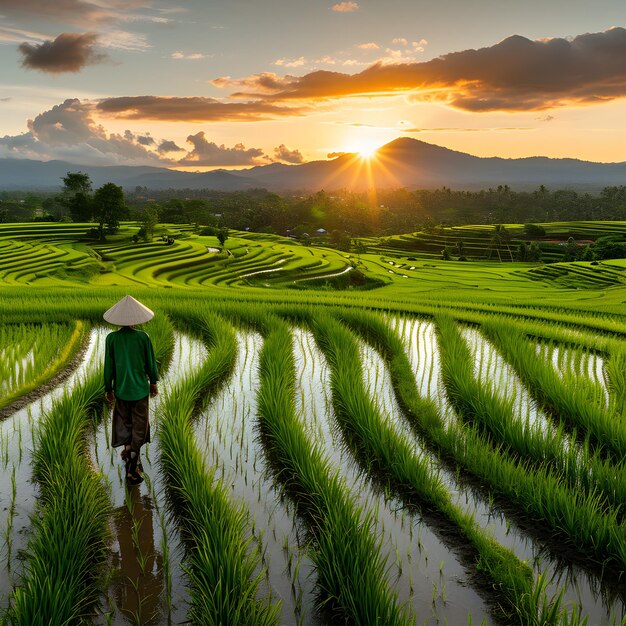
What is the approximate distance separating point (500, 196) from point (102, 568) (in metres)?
122

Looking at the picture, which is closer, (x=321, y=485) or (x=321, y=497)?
(x=321, y=497)

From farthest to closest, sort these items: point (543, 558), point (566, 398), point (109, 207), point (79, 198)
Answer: point (79, 198)
point (109, 207)
point (566, 398)
point (543, 558)

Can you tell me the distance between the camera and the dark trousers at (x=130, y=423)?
3979mm

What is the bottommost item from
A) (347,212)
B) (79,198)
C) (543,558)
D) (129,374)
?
(543,558)

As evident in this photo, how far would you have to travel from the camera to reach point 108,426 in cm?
476

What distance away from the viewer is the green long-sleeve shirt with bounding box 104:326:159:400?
3.96 metres

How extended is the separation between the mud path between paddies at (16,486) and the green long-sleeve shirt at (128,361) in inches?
37.2

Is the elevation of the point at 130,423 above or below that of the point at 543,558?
above

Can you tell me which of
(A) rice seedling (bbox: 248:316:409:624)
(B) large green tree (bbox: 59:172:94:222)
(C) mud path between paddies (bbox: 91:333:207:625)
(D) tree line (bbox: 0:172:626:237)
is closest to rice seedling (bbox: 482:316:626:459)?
(A) rice seedling (bbox: 248:316:409:624)

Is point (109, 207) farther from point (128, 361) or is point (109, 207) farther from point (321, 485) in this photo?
point (321, 485)

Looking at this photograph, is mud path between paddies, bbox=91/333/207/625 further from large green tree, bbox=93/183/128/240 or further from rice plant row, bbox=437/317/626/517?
large green tree, bbox=93/183/128/240

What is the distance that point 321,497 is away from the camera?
133 inches

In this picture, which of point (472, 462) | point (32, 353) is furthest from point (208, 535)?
point (32, 353)

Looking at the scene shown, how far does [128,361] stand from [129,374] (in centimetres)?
11
